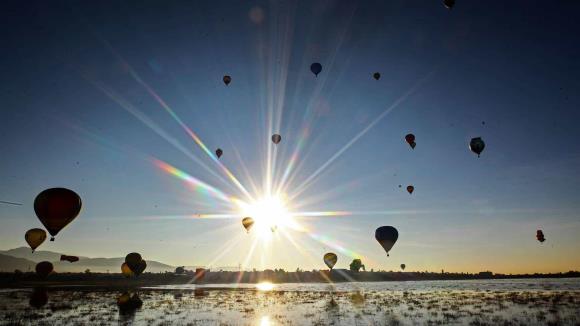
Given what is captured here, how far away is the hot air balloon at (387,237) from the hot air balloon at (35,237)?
40097 mm

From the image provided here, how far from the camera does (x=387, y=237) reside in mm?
46344

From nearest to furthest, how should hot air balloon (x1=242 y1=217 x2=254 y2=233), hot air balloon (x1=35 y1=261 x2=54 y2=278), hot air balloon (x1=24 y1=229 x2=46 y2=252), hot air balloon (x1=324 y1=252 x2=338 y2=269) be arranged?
hot air balloon (x1=24 y1=229 x2=46 y2=252) → hot air balloon (x1=242 y1=217 x2=254 y2=233) → hot air balloon (x1=35 y1=261 x2=54 y2=278) → hot air balloon (x1=324 y1=252 x2=338 y2=269)

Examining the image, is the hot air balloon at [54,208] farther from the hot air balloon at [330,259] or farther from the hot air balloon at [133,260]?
the hot air balloon at [330,259]

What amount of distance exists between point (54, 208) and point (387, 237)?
116 ft

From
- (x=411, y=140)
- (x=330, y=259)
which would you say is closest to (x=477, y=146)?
(x=411, y=140)

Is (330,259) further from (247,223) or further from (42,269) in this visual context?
(42,269)

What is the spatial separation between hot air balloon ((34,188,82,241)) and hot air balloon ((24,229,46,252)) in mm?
16257

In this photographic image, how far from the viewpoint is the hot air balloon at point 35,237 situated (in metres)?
42.8

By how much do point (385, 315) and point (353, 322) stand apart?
471 cm

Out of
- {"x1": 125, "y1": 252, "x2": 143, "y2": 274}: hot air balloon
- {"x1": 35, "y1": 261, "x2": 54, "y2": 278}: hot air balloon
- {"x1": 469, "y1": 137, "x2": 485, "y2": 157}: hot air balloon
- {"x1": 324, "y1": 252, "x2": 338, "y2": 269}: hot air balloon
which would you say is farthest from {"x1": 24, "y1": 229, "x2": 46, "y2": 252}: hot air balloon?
{"x1": 324, "y1": 252, "x2": 338, "y2": 269}: hot air balloon

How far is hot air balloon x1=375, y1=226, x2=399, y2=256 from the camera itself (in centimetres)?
4628

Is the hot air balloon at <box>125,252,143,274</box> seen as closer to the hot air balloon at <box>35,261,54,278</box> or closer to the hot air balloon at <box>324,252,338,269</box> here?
the hot air balloon at <box>35,261,54,278</box>

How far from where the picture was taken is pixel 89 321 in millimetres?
25406

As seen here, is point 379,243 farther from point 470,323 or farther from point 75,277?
point 75,277
